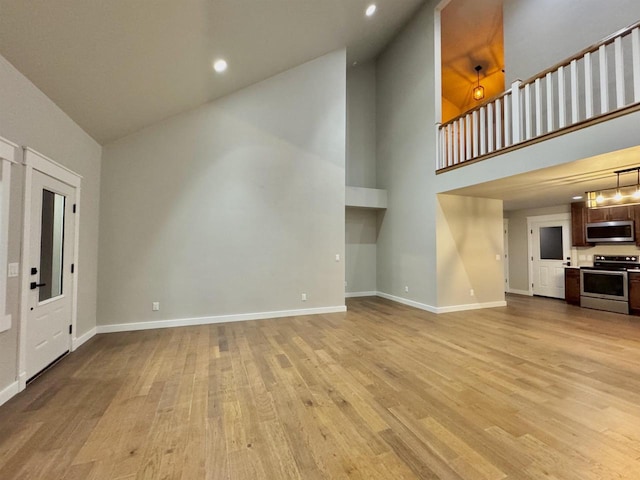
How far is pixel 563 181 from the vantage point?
174 inches

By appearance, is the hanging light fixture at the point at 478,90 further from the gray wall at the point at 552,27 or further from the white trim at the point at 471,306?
the white trim at the point at 471,306

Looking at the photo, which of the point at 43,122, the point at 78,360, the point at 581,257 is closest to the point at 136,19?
the point at 43,122

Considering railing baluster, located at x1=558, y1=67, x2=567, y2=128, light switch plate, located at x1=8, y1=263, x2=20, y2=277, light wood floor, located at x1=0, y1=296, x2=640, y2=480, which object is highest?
railing baluster, located at x1=558, y1=67, x2=567, y2=128

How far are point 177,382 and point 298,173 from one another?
392cm

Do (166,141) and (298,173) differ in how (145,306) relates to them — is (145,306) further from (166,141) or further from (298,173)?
(298,173)

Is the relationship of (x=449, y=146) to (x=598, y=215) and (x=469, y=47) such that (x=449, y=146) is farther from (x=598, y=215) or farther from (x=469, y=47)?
(x=598, y=215)

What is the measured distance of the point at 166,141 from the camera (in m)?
4.64

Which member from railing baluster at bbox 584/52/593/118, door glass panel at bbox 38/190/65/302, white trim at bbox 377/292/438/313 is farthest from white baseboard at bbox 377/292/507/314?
door glass panel at bbox 38/190/65/302

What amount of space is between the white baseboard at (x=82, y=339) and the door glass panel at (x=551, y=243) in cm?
983

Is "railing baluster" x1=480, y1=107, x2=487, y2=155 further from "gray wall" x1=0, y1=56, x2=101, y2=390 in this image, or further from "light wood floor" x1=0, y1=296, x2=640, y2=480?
"gray wall" x1=0, y1=56, x2=101, y2=390

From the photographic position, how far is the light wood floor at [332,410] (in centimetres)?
166

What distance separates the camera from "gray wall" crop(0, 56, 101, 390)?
7.82ft

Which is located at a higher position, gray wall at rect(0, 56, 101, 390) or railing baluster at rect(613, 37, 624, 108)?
railing baluster at rect(613, 37, 624, 108)

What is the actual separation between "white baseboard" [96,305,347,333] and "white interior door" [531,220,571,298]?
563 cm
